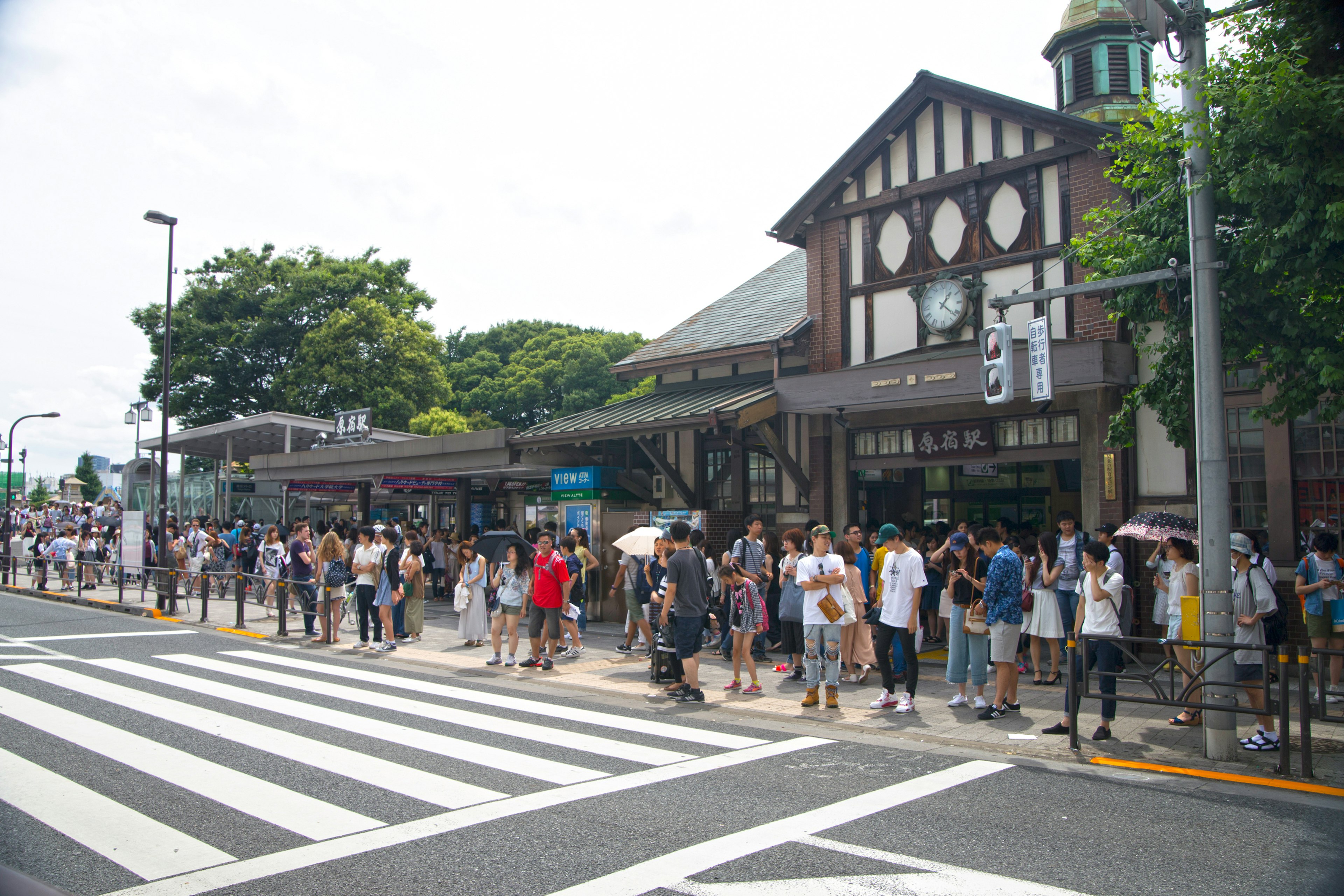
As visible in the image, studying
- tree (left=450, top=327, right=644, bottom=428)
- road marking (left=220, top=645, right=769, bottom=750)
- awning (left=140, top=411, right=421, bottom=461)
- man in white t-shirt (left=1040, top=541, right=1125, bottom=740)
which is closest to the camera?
man in white t-shirt (left=1040, top=541, right=1125, bottom=740)

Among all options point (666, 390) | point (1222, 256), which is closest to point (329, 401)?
point (666, 390)

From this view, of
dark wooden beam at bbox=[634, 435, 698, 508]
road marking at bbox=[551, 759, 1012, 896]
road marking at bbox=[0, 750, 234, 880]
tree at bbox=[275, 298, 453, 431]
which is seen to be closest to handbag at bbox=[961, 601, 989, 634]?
road marking at bbox=[551, 759, 1012, 896]

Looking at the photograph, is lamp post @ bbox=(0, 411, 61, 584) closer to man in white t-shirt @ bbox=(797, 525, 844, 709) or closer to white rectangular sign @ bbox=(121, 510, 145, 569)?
white rectangular sign @ bbox=(121, 510, 145, 569)

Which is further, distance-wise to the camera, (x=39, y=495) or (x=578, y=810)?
(x=39, y=495)

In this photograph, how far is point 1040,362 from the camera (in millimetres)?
10680

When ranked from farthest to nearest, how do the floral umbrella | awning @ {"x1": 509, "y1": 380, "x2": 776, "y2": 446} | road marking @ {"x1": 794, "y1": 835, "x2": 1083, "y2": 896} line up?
awning @ {"x1": 509, "y1": 380, "x2": 776, "y2": 446}
the floral umbrella
road marking @ {"x1": 794, "y1": 835, "x2": 1083, "y2": 896}

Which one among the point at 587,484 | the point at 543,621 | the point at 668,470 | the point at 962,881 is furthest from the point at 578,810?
the point at 587,484

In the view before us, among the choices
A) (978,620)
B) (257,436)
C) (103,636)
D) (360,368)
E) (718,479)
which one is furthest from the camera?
(360,368)

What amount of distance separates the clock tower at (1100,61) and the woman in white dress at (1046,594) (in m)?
12.2

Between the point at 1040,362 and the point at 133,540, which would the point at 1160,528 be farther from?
the point at 133,540

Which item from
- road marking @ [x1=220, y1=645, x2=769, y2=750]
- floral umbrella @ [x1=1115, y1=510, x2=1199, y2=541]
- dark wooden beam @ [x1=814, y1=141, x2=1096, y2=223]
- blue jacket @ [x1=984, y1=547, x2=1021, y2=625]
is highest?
dark wooden beam @ [x1=814, y1=141, x2=1096, y2=223]

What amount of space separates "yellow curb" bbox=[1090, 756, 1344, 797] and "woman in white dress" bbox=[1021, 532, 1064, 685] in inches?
93.2

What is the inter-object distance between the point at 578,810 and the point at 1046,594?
619cm

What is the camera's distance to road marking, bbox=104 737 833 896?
4410mm
